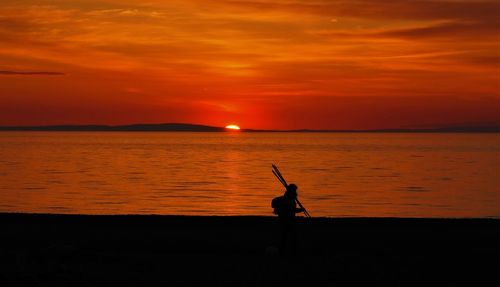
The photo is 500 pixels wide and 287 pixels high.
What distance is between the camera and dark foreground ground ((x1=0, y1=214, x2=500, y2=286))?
14.7 m

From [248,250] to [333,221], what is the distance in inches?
329

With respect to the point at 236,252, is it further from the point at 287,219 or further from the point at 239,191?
the point at 239,191

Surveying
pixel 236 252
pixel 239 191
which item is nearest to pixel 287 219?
pixel 236 252

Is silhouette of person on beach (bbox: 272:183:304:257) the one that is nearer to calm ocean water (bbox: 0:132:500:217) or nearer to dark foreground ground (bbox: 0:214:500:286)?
dark foreground ground (bbox: 0:214:500:286)

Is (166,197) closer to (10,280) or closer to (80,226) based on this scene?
(80,226)

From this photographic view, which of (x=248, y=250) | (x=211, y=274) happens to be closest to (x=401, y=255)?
(x=248, y=250)

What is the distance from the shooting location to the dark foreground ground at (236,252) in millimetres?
14680

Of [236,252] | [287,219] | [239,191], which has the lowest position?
[236,252]

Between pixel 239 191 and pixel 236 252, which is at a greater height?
pixel 239 191

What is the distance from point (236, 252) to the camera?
64.0ft

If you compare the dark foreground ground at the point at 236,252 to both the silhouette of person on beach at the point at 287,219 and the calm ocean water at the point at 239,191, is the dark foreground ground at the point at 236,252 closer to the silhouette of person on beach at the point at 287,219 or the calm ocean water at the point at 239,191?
the silhouette of person on beach at the point at 287,219

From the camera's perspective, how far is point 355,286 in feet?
46.7

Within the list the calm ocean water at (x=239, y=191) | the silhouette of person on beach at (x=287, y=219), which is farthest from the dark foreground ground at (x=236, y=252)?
the calm ocean water at (x=239, y=191)

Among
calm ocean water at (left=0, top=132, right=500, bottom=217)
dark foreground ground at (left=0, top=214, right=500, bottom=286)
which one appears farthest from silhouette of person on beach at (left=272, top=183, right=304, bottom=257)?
calm ocean water at (left=0, top=132, right=500, bottom=217)
